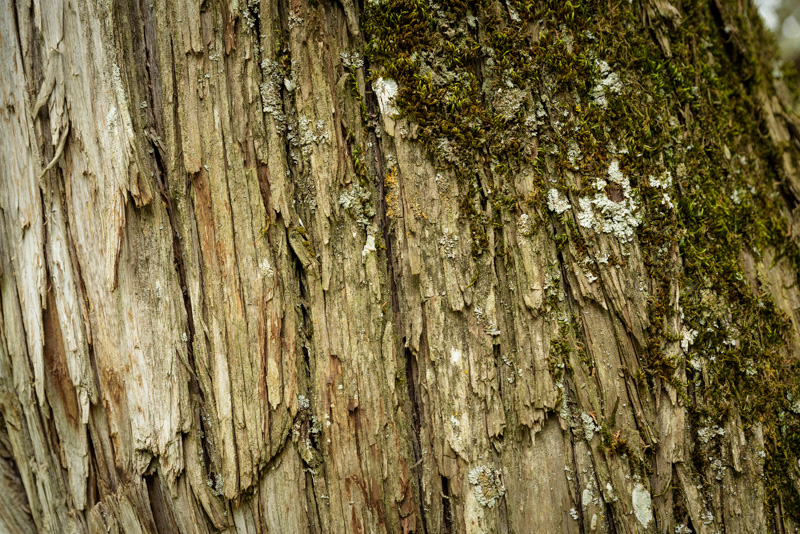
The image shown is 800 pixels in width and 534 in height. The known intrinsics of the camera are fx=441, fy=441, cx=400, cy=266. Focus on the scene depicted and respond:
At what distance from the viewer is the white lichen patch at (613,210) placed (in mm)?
1459

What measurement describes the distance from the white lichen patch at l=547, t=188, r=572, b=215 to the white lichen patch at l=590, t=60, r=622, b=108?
35 centimetres

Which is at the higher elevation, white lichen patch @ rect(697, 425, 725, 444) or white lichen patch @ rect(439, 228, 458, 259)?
white lichen patch @ rect(439, 228, 458, 259)

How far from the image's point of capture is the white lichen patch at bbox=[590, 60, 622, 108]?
1499 millimetres

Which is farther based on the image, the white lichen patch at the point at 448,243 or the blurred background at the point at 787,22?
the blurred background at the point at 787,22

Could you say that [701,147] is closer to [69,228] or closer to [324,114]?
[324,114]

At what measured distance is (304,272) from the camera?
146cm

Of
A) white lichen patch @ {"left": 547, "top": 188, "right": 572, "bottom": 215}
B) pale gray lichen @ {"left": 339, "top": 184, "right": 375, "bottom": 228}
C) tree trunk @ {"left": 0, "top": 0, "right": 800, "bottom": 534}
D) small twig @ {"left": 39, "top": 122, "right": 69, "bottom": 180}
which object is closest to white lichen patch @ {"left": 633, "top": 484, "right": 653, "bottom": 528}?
tree trunk @ {"left": 0, "top": 0, "right": 800, "bottom": 534}

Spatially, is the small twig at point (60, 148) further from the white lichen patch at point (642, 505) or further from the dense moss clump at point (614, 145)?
the white lichen patch at point (642, 505)

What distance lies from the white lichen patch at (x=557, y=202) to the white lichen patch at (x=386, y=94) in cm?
58

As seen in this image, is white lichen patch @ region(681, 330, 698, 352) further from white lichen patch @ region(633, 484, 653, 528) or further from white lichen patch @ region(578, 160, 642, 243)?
white lichen patch @ region(633, 484, 653, 528)

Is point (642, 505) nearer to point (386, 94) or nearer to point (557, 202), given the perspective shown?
point (557, 202)

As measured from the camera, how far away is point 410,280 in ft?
4.80

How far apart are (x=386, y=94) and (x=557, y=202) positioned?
0.67 m

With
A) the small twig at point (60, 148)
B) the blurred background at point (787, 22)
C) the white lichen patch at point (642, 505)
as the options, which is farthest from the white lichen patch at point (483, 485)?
the blurred background at point (787, 22)
